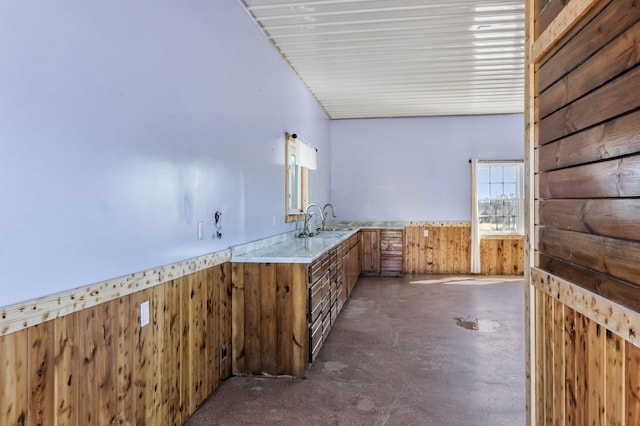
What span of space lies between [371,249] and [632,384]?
6.23 m

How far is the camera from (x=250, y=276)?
3.15 metres

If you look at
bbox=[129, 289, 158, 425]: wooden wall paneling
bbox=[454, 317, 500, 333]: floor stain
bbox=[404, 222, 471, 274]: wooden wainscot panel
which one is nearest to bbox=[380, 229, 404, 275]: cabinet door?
bbox=[404, 222, 471, 274]: wooden wainscot panel

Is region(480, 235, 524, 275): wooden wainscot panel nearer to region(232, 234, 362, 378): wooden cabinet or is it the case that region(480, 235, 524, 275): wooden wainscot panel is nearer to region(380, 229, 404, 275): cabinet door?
region(380, 229, 404, 275): cabinet door

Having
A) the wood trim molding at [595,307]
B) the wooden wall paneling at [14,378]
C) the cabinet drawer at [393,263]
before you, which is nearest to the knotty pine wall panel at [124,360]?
the wooden wall paneling at [14,378]

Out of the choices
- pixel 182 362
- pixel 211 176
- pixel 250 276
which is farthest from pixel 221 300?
pixel 211 176

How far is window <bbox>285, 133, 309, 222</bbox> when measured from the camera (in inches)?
191

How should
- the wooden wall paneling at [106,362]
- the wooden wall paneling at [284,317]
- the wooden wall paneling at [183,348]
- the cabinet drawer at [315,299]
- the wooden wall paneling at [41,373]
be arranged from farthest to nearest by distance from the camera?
the cabinet drawer at [315,299] < the wooden wall paneling at [284,317] < the wooden wall paneling at [183,348] < the wooden wall paneling at [106,362] < the wooden wall paneling at [41,373]

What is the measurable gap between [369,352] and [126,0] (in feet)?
10.1

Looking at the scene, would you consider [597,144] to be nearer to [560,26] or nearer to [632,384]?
[560,26]

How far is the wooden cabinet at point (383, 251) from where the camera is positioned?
7.34m

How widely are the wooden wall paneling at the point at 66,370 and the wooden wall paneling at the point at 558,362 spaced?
6.43 ft

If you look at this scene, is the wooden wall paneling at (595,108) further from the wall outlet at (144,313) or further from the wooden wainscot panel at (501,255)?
the wooden wainscot panel at (501,255)

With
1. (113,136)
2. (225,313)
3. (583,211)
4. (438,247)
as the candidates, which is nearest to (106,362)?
(113,136)

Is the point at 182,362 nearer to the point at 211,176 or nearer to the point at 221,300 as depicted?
the point at 221,300
